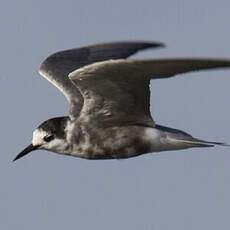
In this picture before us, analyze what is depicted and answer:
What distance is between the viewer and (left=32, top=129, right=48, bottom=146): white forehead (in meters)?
15.0

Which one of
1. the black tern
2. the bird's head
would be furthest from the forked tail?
the bird's head

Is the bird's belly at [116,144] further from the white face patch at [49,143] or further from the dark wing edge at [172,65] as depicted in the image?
the dark wing edge at [172,65]

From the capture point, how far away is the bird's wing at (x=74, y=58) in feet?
52.7

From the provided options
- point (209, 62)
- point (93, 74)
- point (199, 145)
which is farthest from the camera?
point (199, 145)

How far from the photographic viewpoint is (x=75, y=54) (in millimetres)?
17484

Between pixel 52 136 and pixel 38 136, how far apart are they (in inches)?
9.1

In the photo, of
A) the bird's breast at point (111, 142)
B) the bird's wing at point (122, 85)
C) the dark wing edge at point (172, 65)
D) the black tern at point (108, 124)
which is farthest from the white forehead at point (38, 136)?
the dark wing edge at point (172, 65)

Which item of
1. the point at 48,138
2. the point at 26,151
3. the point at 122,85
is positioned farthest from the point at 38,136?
the point at 122,85

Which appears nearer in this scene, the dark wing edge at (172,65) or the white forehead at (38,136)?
the dark wing edge at (172,65)

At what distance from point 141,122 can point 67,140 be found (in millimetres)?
991

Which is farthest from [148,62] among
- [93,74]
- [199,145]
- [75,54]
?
[75,54]

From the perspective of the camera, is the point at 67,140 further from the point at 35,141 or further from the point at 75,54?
the point at 75,54

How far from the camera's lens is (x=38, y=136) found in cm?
1501

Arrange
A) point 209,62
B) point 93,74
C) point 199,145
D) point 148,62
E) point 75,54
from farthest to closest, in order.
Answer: point 75,54 < point 199,145 < point 93,74 < point 148,62 < point 209,62
